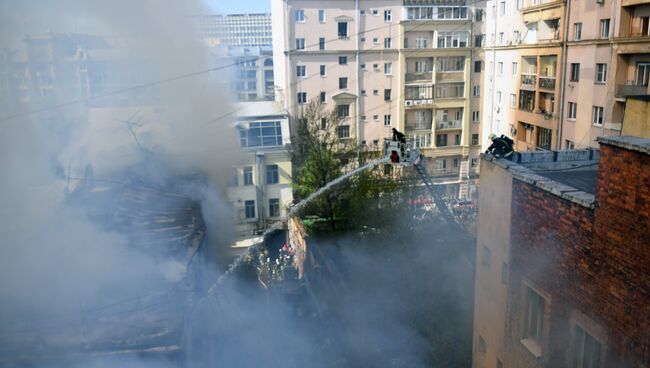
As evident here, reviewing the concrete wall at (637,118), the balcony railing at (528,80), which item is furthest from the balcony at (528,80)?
the concrete wall at (637,118)

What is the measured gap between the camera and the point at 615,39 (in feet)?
47.7

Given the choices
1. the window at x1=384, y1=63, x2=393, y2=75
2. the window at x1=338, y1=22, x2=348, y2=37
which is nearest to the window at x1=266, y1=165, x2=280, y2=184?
the window at x1=338, y1=22, x2=348, y2=37

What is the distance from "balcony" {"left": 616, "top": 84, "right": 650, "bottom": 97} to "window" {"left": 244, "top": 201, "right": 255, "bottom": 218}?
11.8m

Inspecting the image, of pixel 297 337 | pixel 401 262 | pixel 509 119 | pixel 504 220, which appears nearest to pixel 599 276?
pixel 504 220

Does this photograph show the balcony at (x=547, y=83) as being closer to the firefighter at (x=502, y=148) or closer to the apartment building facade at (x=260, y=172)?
the apartment building facade at (x=260, y=172)

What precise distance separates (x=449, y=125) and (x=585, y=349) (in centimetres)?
2327

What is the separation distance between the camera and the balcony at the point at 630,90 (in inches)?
547

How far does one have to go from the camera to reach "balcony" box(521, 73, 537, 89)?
749 inches

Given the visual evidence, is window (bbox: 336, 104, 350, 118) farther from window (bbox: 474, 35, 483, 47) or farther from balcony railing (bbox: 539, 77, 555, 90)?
balcony railing (bbox: 539, 77, 555, 90)

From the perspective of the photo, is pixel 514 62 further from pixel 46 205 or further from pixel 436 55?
pixel 46 205

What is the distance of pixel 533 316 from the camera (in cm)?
593

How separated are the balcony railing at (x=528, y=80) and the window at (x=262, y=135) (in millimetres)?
8786

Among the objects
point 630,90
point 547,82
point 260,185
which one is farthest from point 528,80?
point 260,185

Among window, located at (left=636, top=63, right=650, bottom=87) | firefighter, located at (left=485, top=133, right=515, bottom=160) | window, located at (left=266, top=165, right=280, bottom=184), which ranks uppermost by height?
window, located at (left=636, top=63, right=650, bottom=87)
